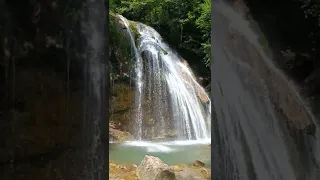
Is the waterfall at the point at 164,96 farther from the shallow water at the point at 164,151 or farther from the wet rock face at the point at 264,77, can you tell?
the wet rock face at the point at 264,77

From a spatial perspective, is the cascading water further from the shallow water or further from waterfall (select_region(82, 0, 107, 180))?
the shallow water

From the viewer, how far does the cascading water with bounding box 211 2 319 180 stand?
121 cm

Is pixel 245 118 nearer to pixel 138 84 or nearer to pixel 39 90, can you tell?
pixel 39 90

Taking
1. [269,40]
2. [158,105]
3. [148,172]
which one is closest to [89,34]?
[269,40]

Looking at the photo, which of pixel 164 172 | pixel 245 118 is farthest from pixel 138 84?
pixel 245 118

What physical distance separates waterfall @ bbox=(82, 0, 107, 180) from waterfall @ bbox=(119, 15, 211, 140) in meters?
9.84

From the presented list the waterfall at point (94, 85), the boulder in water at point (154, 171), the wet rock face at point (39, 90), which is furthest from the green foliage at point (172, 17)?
the wet rock face at point (39, 90)

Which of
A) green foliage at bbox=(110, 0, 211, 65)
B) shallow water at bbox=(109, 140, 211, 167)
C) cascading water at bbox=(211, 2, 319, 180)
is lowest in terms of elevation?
shallow water at bbox=(109, 140, 211, 167)

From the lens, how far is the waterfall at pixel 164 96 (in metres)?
11.7

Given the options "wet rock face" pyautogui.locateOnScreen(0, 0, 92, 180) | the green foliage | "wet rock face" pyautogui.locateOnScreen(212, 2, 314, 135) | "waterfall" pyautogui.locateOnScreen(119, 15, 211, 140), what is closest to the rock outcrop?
"wet rock face" pyautogui.locateOnScreen(0, 0, 92, 180)

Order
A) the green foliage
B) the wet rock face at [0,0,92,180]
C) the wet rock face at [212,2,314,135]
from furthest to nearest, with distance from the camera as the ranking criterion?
the green foliage < the wet rock face at [0,0,92,180] < the wet rock face at [212,2,314,135]

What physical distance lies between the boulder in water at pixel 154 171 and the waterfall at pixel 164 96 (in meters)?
5.12

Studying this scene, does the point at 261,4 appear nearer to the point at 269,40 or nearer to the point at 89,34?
the point at 269,40

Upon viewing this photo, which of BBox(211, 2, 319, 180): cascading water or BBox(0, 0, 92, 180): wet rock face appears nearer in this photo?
BBox(211, 2, 319, 180): cascading water
